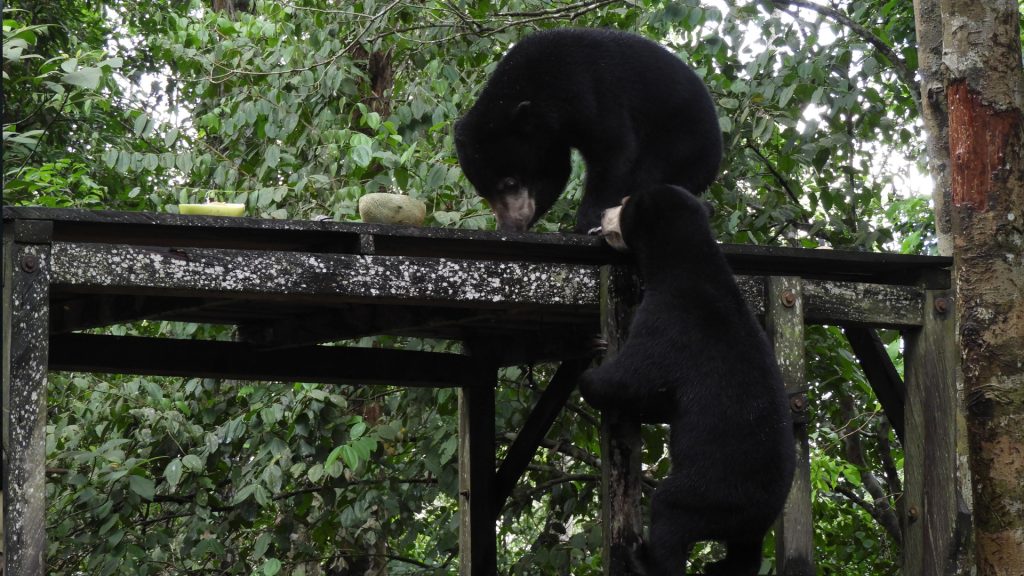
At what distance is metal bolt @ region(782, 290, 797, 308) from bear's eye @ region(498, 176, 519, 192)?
4.61ft

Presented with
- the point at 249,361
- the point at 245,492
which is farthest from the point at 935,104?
the point at 245,492

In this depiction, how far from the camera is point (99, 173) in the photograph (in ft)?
30.0

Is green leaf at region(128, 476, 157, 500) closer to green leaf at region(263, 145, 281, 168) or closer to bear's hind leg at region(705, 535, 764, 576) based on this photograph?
green leaf at region(263, 145, 281, 168)

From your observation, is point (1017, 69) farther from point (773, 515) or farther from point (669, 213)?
point (773, 515)

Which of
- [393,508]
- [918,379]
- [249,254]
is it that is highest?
[249,254]

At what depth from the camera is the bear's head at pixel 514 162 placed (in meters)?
4.67

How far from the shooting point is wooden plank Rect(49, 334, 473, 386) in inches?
188

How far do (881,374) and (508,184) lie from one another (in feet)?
5.55

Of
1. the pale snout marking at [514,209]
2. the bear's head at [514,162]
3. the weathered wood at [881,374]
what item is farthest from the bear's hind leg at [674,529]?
the pale snout marking at [514,209]

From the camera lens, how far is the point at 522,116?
456 centimetres

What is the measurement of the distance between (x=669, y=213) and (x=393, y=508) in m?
2.87

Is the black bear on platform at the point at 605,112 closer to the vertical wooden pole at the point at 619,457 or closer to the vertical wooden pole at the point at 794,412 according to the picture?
the vertical wooden pole at the point at 619,457

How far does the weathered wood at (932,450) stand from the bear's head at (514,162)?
1623mm

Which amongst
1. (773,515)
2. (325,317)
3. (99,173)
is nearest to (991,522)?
(773,515)
